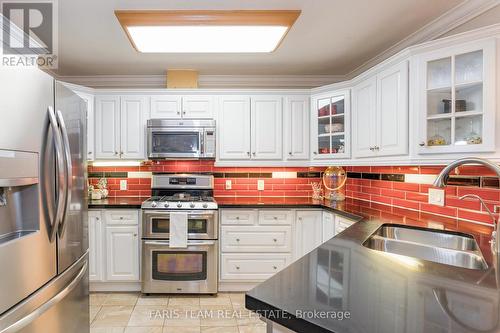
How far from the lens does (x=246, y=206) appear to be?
9.37 feet

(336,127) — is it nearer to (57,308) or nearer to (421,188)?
(421,188)

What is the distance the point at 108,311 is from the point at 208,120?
2.06m

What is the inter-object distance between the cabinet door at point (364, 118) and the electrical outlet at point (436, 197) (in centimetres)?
53

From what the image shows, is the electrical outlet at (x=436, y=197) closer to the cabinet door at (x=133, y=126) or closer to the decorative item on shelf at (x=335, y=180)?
the decorative item on shelf at (x=335, y=180)

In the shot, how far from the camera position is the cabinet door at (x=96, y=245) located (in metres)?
2.79

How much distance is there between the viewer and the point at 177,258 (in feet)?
9.03

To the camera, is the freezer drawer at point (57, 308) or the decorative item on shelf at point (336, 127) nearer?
the freezer drawer at point (57, 308)

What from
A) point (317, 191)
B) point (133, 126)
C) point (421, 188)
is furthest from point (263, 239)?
point (133, 126)

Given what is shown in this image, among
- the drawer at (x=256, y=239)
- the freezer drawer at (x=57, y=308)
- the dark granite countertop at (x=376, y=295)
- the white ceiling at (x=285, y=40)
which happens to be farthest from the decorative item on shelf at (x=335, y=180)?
the freezer drawer at (x=57, y=308)

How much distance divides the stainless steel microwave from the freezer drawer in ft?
4.58

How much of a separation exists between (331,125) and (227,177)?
1.37m

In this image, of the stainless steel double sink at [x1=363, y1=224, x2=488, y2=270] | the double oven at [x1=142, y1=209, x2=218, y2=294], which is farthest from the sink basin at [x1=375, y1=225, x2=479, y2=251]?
the double oven at [x1=142, y1=209, x2=218, y2=294]

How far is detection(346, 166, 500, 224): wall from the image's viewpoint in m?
1.79

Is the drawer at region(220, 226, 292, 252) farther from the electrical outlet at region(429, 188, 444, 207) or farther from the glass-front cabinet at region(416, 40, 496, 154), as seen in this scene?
the glass-front cabinet at region(416, 40, 496, 154)
